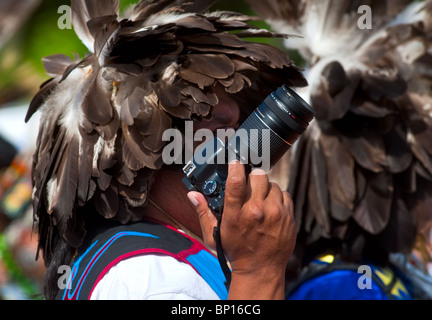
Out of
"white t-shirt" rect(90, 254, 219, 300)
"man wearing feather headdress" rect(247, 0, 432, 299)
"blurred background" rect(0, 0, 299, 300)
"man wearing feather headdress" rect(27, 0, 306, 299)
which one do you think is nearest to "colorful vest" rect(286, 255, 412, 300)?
"man wearing feather headdress" rect(247, 0, 432, 299)

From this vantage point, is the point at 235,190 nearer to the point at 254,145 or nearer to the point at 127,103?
the point at 254,145

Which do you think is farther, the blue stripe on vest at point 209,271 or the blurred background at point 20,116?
the blurred background at point 20,116

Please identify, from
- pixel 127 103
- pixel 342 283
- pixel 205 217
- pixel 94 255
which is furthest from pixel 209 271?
pixel 342 283

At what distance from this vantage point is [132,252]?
3.68ft

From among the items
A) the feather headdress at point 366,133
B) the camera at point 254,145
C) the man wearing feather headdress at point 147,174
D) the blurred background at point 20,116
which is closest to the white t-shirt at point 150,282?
the man wearing feather headdress at point 147,174

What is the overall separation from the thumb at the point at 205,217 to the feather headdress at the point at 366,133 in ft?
2.96

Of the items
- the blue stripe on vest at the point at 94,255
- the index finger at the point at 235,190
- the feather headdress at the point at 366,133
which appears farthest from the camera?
the feather headdress at the point at 366,133

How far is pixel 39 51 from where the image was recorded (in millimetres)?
2922

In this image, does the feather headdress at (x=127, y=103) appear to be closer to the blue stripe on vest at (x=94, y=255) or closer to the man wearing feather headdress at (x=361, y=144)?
the blue stripe on vest at (x=94, y=255)

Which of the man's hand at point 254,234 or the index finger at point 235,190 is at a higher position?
the index finger at point 235,190

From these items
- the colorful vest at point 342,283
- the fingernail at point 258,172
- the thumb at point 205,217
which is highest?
the fingernail at point 258,172

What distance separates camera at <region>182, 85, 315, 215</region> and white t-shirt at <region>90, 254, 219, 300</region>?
0.15 meters

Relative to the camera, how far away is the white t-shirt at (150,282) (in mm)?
1062

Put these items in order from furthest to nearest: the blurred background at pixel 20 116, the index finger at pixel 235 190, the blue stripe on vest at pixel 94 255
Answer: the blurred background at pixel 20 116 → the blue stripe on vest at pixel 94 255 → the index finger at pixel 235 190
